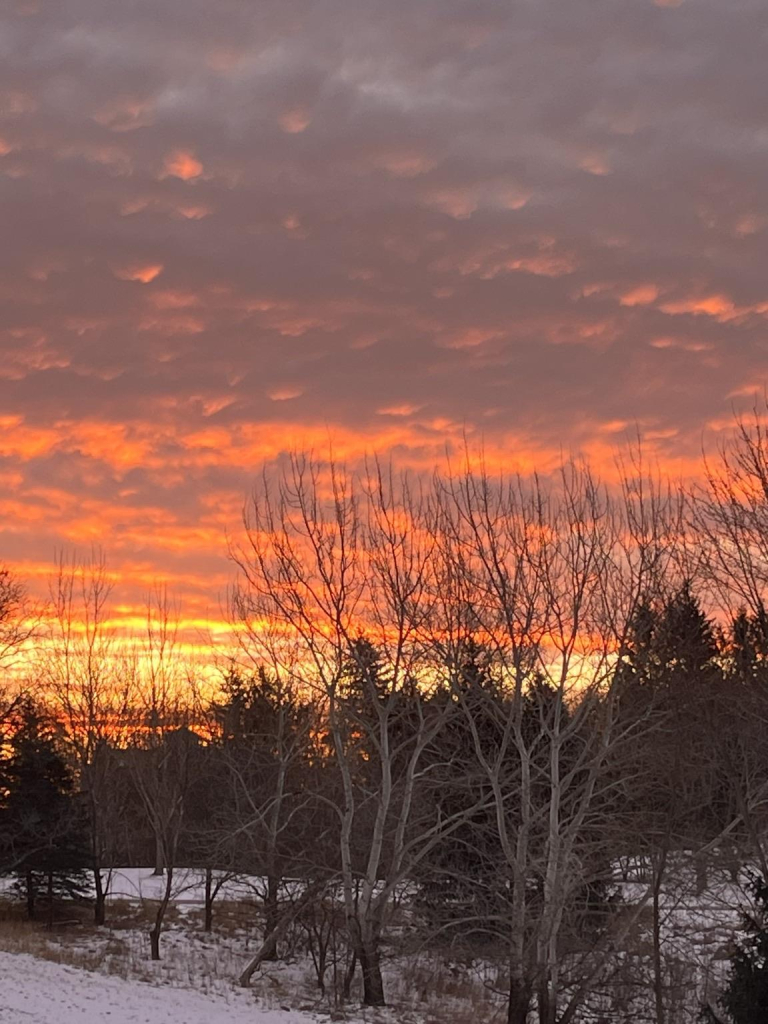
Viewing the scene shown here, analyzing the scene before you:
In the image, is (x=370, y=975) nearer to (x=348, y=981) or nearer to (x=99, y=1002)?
(x=348, y=981)

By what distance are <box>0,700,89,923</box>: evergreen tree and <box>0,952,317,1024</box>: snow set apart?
1080cm

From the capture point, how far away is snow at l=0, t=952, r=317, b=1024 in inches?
738

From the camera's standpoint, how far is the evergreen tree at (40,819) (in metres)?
34.9

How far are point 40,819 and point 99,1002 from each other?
15.6m

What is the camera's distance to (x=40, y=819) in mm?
34656

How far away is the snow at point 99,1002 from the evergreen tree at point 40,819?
10.8 metres

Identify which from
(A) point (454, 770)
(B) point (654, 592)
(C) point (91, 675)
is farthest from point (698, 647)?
(C) point (91, 675)

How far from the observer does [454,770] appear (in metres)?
30.4

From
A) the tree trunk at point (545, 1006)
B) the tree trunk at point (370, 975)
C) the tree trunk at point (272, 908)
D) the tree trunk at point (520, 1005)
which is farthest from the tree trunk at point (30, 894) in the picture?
the tree trunk at point (545, 1006)

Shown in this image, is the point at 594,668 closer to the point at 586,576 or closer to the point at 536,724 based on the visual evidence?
the point at 586,576

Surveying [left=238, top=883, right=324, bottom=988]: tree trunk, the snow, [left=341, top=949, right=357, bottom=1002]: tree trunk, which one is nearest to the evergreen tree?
[left=238, top=883, right=324, bottom=988]: tree trunk

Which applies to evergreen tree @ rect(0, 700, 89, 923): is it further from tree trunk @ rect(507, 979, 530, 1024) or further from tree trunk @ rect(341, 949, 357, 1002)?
tree trunk @ rect(507, 979, 530, 1024)

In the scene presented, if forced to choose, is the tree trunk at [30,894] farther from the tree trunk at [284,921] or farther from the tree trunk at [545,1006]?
the tree trunk at [545,1006]

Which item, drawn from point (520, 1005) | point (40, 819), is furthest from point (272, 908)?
point (40, 819)
